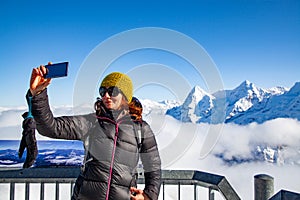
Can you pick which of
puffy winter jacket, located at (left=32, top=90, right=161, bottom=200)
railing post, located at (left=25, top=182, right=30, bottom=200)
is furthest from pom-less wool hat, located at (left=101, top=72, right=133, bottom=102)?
railing post, located at (left=25, top=182, right=30, bottom=200)

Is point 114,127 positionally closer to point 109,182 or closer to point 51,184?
point 109,182

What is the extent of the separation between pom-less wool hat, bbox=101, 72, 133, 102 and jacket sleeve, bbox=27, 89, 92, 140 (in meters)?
0.25

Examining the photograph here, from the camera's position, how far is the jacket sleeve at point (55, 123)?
1.76 m

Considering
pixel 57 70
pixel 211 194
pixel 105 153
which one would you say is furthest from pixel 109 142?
pixel 211 194

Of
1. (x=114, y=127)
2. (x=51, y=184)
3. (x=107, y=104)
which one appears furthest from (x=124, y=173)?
(x=51, y=184)

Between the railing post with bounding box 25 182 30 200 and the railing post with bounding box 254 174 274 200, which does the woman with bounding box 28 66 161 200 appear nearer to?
the railing post with bounding box 254 174 274 200

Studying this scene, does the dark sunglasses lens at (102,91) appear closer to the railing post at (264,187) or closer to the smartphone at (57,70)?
the smartphone at (57,70)

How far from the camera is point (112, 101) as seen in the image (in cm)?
208

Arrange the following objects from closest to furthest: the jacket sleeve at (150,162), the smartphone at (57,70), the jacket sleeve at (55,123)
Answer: the smartphone at (57,70), the jacket sleeve at (55,123), the jacket sleeve at (150,162)

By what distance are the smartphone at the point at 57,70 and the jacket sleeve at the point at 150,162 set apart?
779mm

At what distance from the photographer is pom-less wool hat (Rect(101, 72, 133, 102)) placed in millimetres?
2051

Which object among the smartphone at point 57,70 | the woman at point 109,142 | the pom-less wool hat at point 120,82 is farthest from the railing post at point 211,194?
the smartphone at point 57,70

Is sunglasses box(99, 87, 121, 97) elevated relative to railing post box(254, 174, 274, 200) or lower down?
elevated

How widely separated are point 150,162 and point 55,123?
2.29 ft
